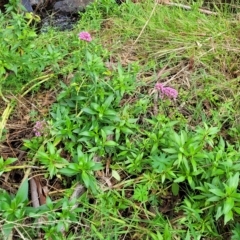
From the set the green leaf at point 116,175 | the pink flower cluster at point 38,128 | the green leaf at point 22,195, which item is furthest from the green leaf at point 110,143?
the green leaf at point 22,195

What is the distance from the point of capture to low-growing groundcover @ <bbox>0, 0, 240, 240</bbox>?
163 centimetres

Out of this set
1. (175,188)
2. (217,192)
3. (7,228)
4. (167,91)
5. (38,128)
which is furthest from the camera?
(167,91)

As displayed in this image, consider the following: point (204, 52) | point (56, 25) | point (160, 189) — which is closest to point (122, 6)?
point (56, 25)

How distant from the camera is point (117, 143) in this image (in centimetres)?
186

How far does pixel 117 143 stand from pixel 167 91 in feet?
1.32

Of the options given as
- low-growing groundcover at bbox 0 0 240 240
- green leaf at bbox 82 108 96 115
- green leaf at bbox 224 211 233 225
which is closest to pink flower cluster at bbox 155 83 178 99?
low-growing groundcover at bbox 0 0 240 240

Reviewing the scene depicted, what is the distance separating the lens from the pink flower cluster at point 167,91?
Result: 80.1 inches

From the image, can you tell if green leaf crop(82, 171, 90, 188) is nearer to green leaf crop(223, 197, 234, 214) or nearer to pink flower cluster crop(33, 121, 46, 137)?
pink flower cluster crop(33, 121, 46, 137)

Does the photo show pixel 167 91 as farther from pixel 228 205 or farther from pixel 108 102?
pixel 228 205

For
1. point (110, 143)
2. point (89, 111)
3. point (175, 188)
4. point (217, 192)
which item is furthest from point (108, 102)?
A: point (217, 192)

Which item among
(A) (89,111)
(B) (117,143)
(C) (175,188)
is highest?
(A) (89,111)

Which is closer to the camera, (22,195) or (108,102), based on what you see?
(22,195)

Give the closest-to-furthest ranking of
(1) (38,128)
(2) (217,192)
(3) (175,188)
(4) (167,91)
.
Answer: (2) (217,192)
(3) (175,188)
(1) (38,128)
(4) (167,91)

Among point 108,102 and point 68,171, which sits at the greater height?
point 108,102
